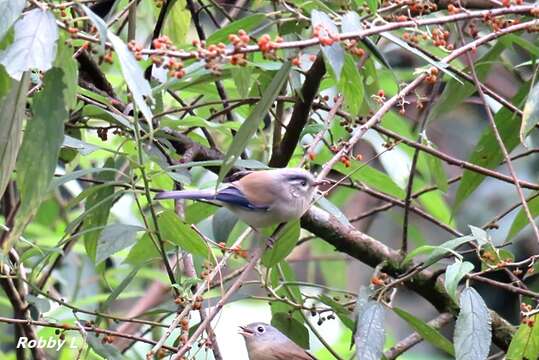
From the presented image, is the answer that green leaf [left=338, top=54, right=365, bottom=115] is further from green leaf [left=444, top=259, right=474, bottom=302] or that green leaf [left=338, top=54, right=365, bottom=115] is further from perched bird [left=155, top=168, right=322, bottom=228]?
green leaf [left=444, top=259, right=474, bottom=302]

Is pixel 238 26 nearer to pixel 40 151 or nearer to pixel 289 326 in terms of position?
pixel 40 151

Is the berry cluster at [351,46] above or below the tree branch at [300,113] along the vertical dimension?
above

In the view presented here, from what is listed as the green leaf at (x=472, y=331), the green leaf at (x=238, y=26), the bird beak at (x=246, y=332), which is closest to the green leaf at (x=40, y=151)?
the green leaf at (x=238, y=26)

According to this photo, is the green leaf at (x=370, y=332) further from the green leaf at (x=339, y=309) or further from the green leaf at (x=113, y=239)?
the green leaf at (x=113, y=239)

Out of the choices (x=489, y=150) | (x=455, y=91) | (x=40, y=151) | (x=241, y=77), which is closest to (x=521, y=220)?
(x=489, y=150)

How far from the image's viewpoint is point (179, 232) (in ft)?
7.31

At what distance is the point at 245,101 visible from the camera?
2.41 meters

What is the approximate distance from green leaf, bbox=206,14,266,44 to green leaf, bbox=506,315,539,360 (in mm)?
901

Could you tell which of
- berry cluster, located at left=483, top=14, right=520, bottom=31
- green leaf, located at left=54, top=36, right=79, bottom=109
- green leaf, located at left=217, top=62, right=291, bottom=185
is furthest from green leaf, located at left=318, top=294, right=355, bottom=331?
green leaf, located at left=54, top=36, right=79, bottom=109

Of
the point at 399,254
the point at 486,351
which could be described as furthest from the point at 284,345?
the point at 486,351

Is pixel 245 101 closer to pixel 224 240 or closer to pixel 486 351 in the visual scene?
pixel 224 240

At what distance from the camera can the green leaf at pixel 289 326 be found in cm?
259

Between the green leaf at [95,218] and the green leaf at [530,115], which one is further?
the green leaf at [95,218]

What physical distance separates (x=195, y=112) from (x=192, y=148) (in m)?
0.32
